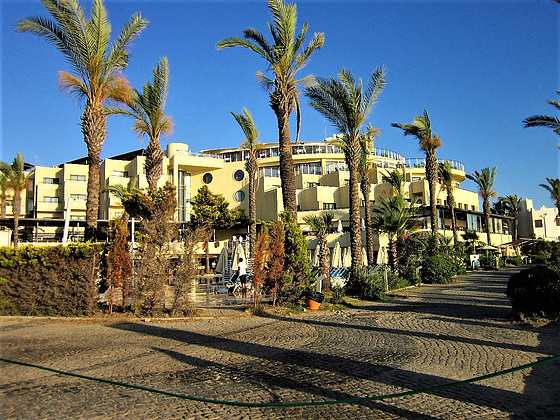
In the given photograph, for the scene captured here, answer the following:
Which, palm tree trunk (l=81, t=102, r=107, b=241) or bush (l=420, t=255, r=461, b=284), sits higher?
palm tree trunk (l=81, t=102, r=107, b=241)

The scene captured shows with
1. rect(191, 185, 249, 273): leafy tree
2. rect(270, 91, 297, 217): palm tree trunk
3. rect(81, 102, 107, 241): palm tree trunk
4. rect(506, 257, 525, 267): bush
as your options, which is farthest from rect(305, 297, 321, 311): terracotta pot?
rect(506, 257, 525, 267): bush

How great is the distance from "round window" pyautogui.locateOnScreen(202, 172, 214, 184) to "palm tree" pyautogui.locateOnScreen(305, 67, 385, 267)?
29.3m

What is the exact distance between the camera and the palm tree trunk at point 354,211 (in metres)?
19.6

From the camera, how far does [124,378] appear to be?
6371mm

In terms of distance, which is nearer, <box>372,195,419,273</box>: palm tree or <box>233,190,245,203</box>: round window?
<box>372,195,419,273</box>: palm tree

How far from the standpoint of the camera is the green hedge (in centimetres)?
1267

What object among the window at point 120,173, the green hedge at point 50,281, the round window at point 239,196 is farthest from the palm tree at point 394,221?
the window at point 120,173

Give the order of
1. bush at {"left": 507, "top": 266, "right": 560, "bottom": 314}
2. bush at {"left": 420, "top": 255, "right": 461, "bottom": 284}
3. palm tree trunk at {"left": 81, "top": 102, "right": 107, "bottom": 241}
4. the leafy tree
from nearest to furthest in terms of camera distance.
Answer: bush at {"left": 507, "top": 266, "right": 560, "bottom": 314}
palm tree trunk at {"left": 81, "top": 102, "right": 107, "bottom": 241}
bush at {"left": 420, "top": 255, "right": 461, "bottom": 284}
the leafy tree

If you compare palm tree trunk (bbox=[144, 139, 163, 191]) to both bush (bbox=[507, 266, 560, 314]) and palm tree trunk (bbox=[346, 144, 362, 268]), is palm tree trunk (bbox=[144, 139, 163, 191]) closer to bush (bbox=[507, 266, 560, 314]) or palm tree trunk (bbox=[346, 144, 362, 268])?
palm tree trunk (bbox=[346, 144, 362, 268])

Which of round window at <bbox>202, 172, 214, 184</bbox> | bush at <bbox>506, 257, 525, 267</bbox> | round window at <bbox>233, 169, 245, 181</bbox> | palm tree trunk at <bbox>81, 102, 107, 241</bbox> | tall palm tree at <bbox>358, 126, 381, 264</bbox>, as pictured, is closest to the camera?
palm tree trunk at <bbox>81, 102, 107, 241</bbox>

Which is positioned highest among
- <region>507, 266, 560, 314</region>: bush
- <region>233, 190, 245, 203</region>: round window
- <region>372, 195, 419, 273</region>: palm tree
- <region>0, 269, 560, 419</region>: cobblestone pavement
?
<region>233, 190, 245, 203</region>: round window

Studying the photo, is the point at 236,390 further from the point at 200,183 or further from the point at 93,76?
the point at 200,183

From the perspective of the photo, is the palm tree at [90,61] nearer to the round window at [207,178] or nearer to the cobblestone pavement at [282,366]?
the cobblestone pavement at [282,366]

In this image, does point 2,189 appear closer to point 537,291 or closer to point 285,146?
point 285,146
